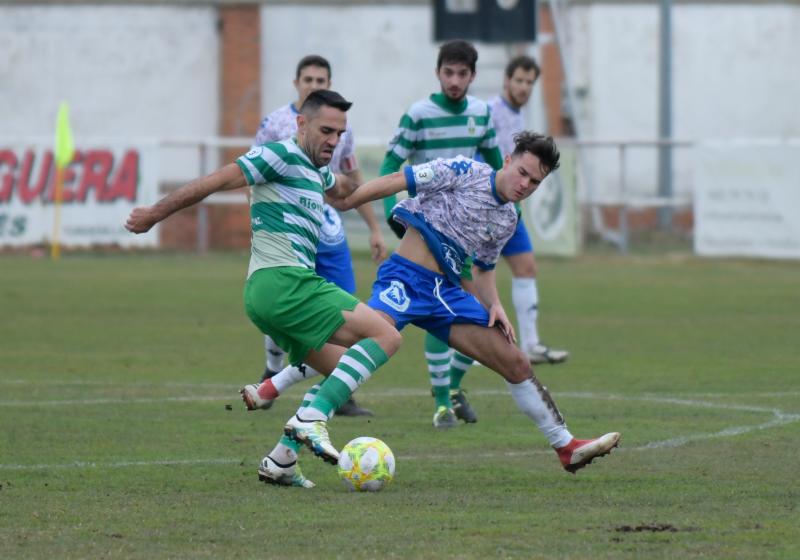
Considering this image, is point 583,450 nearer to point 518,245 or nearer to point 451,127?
Result: point 451,127

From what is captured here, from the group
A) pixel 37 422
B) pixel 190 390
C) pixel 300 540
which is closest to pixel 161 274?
pixel 190 390

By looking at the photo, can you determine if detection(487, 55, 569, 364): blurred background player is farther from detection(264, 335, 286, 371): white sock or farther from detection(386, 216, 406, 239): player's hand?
detection(386, 216, 406, 239): player's hand

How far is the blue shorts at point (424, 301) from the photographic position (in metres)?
7.68

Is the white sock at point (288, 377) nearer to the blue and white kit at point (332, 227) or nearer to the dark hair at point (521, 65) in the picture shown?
the blue and white kit at point (332, 227)

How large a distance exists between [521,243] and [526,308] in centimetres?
64

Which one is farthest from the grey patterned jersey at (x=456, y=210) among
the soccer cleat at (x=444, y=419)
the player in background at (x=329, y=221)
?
the player in background at (x=329, y=221)

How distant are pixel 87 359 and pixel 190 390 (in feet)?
7.24

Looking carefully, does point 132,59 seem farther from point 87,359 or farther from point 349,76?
point 87,359

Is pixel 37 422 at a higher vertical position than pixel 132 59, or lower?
lower

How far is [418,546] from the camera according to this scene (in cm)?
582

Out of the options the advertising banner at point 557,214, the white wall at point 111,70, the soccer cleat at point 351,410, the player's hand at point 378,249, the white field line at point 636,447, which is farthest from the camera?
the white wall at point 111,70

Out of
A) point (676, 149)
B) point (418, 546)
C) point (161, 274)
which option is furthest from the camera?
point (676, 149)

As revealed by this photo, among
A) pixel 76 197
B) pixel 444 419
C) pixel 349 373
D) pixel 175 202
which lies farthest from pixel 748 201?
pixel 175 202

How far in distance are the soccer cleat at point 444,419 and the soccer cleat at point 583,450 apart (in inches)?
70.4
